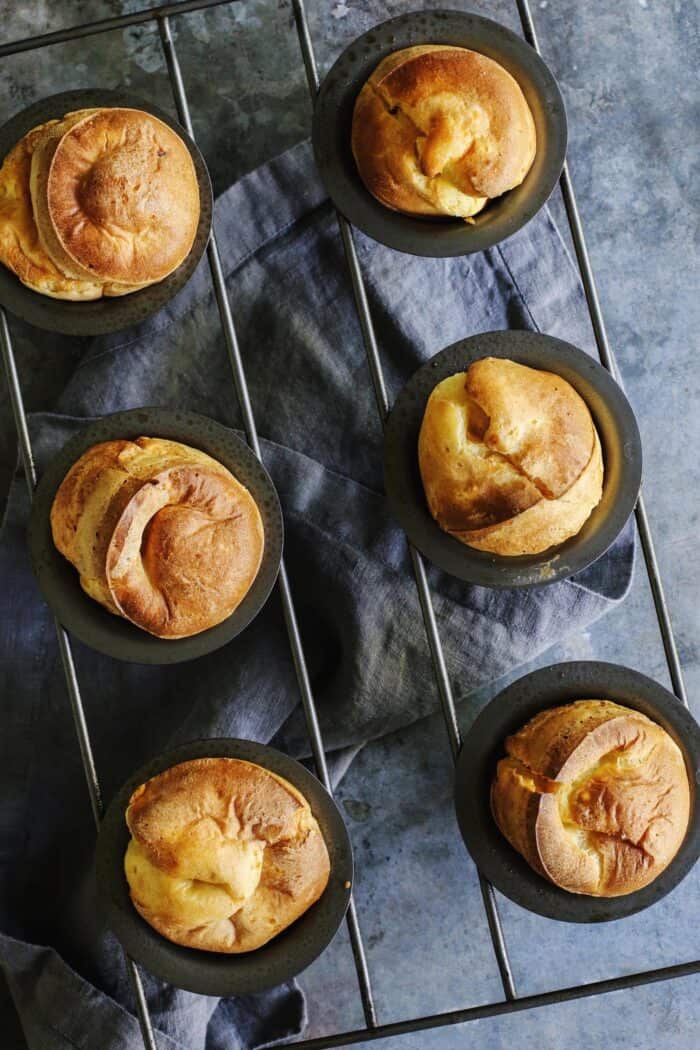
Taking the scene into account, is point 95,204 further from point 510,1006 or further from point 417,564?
point 510,1006

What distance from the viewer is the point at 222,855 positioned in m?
1.93

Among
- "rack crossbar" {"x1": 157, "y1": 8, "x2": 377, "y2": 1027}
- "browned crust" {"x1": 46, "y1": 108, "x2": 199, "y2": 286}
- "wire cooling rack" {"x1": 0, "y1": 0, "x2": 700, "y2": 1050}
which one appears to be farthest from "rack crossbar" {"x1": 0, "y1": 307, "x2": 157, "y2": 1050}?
"rack crossbar" {"x1": 157, "y1": 8, "x2": 377, "y2": 1027}

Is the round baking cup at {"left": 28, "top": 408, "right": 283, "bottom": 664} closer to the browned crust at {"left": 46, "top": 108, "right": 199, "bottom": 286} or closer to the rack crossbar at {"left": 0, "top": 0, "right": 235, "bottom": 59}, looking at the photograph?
the browned crust at {"left": 46, "top": 108, "right": 199, "bottom": 286}

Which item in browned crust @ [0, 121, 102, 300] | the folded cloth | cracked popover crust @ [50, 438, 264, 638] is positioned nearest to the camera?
cracked popover crust @ [50, 438, 264, 638]

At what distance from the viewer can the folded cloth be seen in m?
2.32

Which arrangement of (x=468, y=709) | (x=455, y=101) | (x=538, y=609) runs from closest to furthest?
(x=455, y=101), (x=538, y=609), (x=468, y=709)

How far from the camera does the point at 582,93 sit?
2.51m

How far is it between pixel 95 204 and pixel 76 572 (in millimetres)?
633

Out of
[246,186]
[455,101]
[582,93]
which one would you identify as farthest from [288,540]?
[582,93]

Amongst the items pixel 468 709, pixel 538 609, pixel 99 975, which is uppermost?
pixel 538 609

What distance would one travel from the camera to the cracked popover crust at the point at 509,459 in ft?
6.42

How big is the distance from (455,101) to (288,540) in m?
0.89

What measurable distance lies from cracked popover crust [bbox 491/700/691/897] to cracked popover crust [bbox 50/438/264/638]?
59cm

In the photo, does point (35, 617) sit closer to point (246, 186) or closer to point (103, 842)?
point (103, 842)
